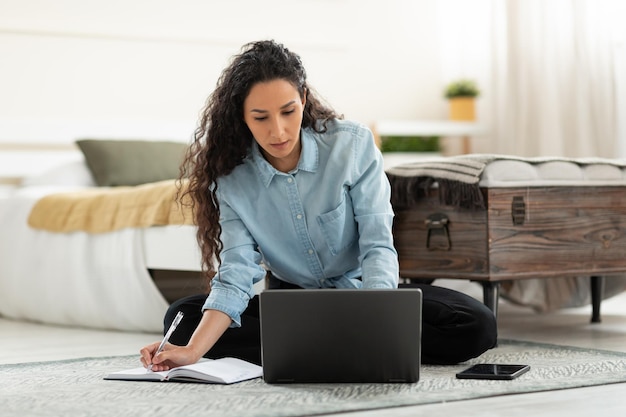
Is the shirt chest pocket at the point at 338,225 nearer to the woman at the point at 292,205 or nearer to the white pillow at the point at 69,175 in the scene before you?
the woman at the point at 292,205

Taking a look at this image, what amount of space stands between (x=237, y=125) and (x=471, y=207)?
0.86 meters

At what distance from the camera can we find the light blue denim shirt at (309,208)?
2.30 metres

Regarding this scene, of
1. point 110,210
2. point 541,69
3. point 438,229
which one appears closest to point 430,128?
point 541,69

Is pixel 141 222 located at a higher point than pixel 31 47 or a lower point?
lower

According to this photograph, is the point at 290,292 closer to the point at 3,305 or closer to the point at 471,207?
the point at 471,207

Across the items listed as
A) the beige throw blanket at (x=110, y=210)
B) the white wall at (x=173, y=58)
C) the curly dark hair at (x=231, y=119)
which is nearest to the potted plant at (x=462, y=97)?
the white wall at (x=173, y=58)

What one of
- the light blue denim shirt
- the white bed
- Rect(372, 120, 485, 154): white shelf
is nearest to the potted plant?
Rect(372, 120, 485, 154): white shelf

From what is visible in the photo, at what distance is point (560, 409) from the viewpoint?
1.83 metres

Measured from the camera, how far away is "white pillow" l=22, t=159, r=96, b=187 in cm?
443

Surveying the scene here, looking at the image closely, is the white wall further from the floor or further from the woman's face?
the woman's face

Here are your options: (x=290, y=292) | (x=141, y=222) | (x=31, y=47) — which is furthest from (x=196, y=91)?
(x=290, y=292)

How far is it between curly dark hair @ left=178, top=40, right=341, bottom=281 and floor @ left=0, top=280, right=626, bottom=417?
0.65 m

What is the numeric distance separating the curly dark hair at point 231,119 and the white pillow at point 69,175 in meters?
2.06

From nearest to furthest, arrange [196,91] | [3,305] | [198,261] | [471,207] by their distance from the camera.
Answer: [471,207], [198,261], [3,305], [196,91]
